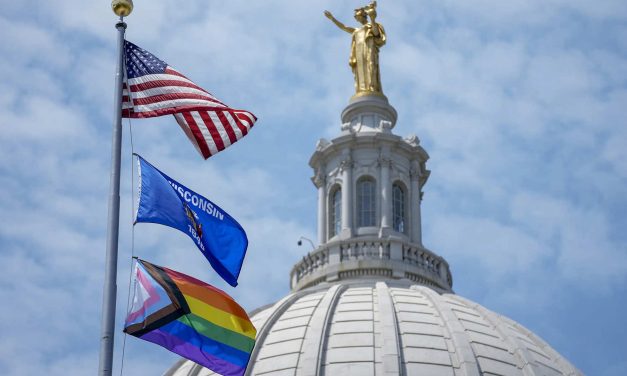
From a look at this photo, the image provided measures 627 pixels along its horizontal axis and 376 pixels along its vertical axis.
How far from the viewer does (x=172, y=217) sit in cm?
2881

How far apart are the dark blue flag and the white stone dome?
70.3 ft

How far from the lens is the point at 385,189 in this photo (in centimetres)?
6231

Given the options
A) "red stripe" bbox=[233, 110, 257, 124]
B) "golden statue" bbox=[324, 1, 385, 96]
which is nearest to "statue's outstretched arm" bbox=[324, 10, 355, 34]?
"golden statue" bbox=[324, 1, 385, 96]

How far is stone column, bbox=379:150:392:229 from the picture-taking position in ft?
202

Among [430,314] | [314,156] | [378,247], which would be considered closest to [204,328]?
[430,314]

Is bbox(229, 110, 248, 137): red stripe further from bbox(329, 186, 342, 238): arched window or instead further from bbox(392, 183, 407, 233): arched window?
bbox(329, 186, 342, 238): arched window

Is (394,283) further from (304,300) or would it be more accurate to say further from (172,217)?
(172,217)

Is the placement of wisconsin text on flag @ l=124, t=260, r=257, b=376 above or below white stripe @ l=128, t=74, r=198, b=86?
below

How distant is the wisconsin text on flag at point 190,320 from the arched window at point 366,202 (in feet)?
107

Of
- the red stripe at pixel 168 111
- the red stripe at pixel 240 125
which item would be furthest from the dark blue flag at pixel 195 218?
the red stripe at pixel 240 125

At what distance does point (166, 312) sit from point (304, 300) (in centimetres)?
2917

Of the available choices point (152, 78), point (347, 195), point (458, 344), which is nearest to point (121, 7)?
point (152, 78)

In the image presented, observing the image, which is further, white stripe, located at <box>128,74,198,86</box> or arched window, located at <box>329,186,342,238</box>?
arched window, located at <box>329,186,342,238</box>

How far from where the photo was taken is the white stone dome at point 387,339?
2023 inches
